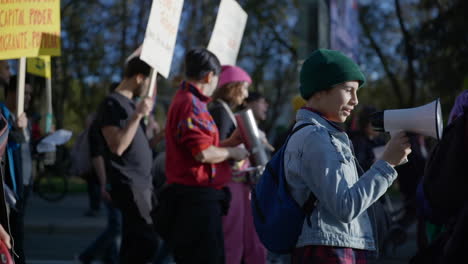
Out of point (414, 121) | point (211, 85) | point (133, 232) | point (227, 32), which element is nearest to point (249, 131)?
point (211, 85)

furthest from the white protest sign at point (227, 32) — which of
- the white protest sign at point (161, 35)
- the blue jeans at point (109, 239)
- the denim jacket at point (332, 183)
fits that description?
the denim jacket at point (332, 183)

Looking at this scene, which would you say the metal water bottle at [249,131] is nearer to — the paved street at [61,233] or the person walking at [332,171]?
the person walking at [332,171]

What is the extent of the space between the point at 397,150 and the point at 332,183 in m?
0.28

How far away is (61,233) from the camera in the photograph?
1262 centimetres

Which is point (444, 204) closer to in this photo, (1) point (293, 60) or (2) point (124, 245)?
(2) point (124, 245)

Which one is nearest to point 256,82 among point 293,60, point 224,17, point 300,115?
point 293,60

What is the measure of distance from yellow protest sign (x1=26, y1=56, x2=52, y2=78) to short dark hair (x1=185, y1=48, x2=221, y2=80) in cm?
157

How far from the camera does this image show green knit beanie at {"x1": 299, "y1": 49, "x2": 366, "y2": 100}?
3.17 m

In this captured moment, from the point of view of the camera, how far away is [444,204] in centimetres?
311

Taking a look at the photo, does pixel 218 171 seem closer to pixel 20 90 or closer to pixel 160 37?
pixel 160 37

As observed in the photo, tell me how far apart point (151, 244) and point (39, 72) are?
1760 mm

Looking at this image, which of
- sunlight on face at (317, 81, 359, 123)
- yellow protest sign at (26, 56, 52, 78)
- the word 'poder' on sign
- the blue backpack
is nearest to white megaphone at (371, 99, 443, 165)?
sunlight on face at (317, 81, 359, 123)

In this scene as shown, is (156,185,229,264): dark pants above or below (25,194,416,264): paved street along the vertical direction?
above

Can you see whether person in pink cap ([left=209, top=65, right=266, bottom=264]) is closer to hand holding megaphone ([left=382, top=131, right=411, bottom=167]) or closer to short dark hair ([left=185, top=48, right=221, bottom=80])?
short dark hair ([left=185, top=48, right=221, bottom=80])
